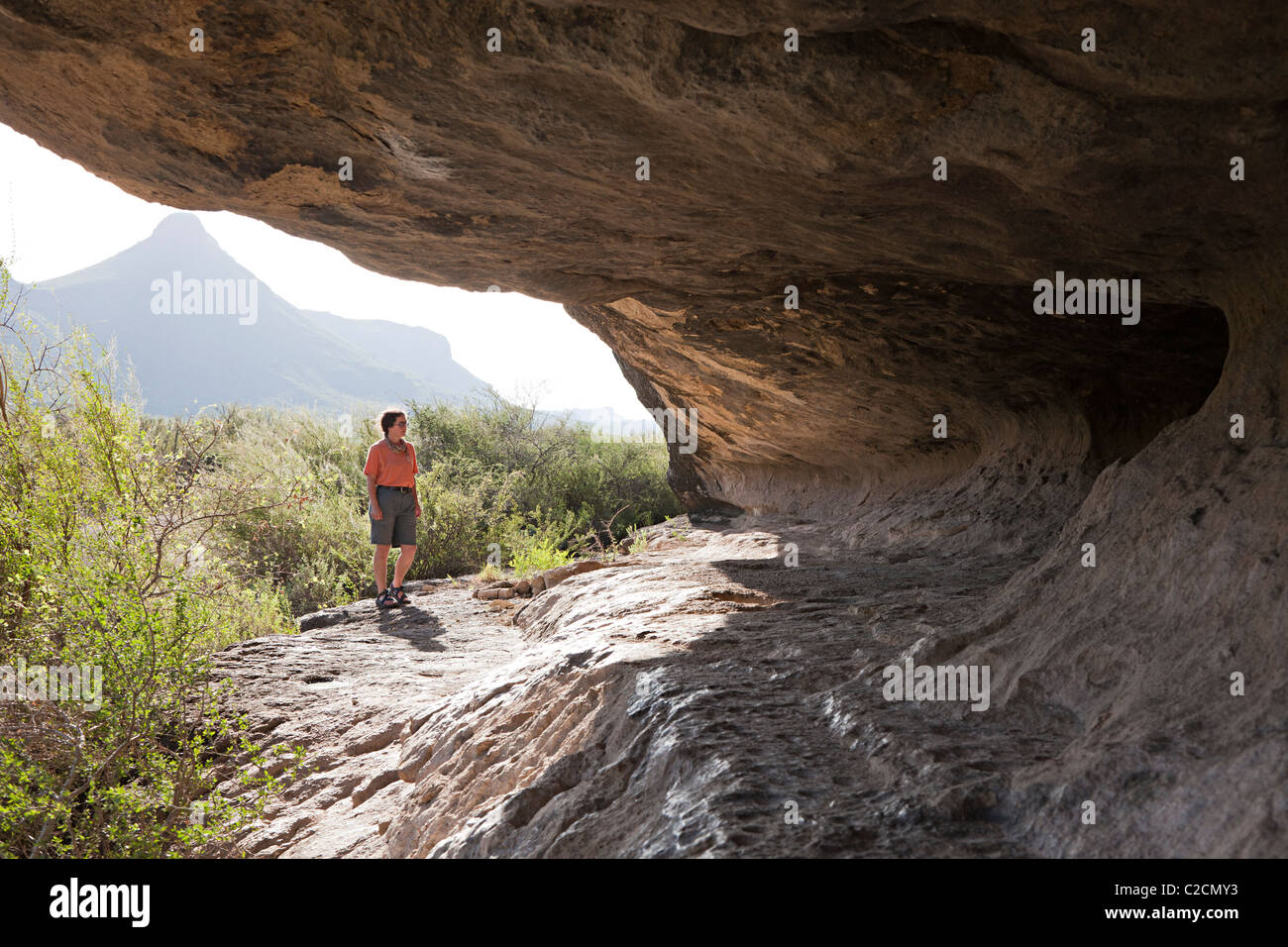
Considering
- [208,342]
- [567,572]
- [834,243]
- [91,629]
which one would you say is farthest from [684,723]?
[208,342]

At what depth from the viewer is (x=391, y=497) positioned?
675 centimetres

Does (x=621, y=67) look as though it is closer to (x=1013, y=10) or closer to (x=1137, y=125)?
(x=1013, y=10)

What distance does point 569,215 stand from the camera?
354 cm

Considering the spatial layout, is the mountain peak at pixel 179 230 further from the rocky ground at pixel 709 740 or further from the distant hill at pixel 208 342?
the rocky ground at pixel 709 740

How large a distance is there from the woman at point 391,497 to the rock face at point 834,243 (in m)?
2.66

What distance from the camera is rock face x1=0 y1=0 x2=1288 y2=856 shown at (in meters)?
1.85

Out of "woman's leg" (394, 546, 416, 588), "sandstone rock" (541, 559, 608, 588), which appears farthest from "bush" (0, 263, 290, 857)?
"sandstone rock" (541, 559, 608, 588)

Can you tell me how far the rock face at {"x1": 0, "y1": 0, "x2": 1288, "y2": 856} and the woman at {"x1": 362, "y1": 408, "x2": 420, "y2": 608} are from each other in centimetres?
266

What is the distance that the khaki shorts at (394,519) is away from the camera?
265 inches

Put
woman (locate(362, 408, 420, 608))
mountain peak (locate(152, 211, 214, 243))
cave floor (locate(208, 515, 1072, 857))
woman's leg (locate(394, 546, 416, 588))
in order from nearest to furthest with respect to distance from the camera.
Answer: cave floor (locate(208, 515, 1072, 857)) < woman (locate(362, 408, 420, 608)) < woman's leg (locate(394, 546, 416, 588)) < mountain peak (locate(152, 211, 214, 243))

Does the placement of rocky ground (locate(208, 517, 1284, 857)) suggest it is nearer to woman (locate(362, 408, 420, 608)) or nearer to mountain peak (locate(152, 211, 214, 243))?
woman (locate(362, 408, 420, 608))

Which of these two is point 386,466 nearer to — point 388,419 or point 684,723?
point 388,419
